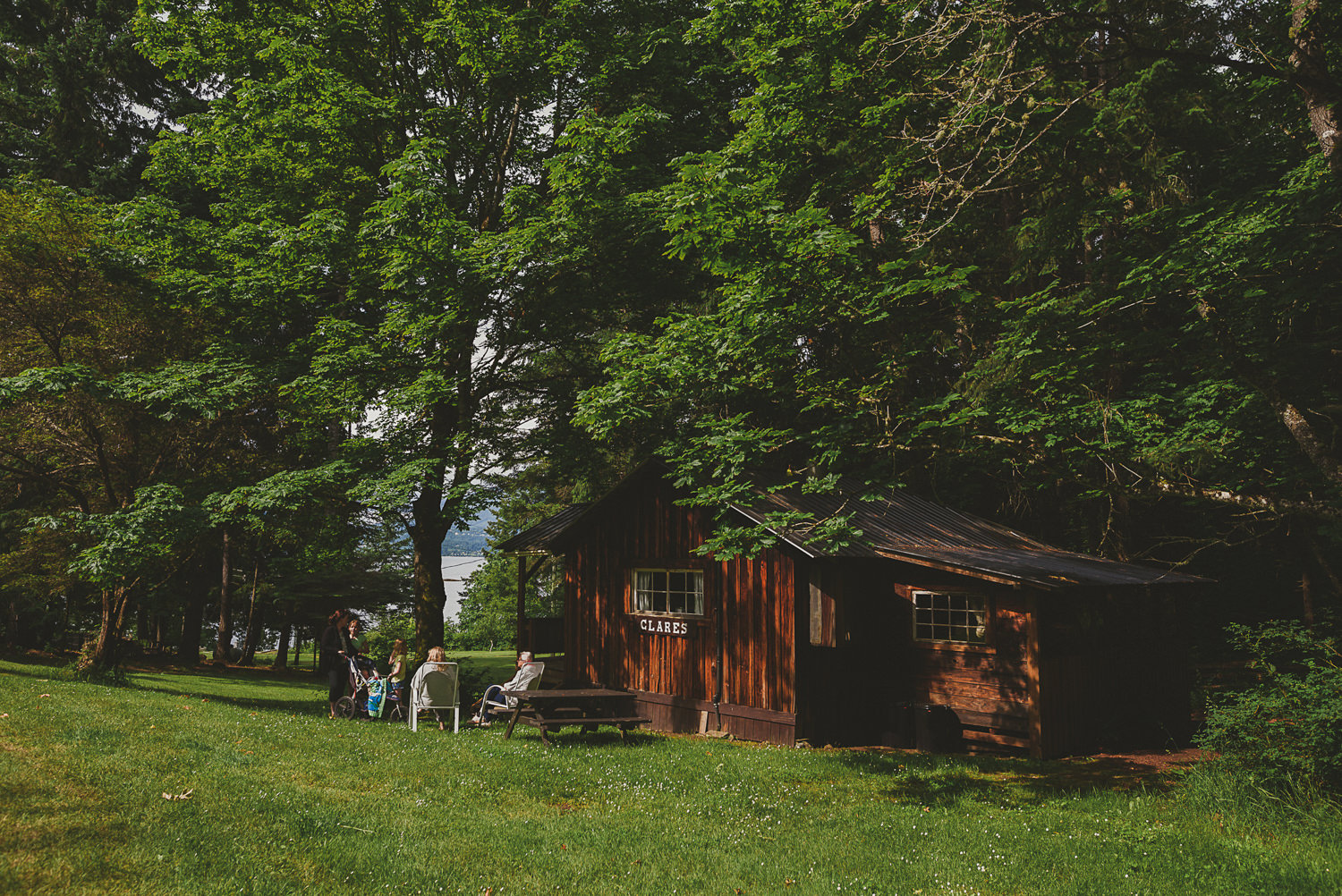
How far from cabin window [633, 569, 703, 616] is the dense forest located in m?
2.31

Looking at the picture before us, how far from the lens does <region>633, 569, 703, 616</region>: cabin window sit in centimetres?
1523

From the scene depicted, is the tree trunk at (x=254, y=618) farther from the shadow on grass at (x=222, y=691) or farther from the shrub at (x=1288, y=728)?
the shrub at (x=1288, y=728)

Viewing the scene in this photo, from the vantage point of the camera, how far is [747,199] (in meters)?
11.3

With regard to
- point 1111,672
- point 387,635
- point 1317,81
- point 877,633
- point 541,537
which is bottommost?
point 387,635

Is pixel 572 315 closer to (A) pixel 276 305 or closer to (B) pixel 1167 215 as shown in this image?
(A) pixel 276 305

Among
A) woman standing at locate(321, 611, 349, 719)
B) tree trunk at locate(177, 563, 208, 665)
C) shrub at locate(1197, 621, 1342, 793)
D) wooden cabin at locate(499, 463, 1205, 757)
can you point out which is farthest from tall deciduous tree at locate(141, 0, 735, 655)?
tree trunk at locate(177, 563, 208, 665)

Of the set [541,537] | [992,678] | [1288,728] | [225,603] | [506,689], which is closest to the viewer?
[1288,728]

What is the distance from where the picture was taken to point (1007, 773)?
1149cm

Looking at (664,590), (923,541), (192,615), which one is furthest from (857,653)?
(192,615)

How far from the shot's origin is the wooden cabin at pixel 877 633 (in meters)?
13.2

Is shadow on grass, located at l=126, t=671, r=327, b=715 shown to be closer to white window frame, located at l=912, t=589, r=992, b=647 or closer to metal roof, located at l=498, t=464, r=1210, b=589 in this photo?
metal roof, located at l=498, t=464, r=1210, b=589

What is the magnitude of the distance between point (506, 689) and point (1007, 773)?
782cm

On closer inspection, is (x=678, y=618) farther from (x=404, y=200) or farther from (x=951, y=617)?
(x=404, y=200)

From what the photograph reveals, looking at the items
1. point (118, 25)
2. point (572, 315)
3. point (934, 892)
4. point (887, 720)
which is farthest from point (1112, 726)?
point (118, 25)
